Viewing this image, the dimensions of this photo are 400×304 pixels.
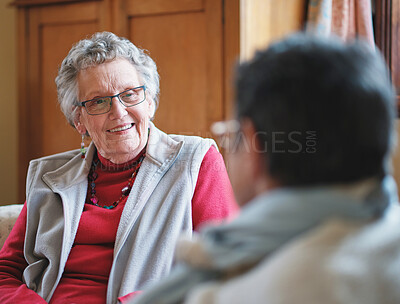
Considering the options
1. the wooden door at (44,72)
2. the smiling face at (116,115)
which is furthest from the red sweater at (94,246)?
the wooden door at (44,72)

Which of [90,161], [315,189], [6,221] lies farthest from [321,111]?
[6,221]

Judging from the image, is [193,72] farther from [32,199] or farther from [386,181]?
[386,181]

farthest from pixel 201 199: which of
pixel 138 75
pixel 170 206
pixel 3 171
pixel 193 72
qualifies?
pixel 3 171

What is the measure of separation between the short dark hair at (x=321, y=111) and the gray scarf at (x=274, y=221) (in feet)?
0.07

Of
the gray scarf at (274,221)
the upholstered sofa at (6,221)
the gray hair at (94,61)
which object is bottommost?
the upholstered sofa at (6,221)

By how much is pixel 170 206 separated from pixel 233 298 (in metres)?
0.85

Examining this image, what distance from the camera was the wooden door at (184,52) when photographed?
7.68 ft

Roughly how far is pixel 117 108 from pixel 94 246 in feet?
1.40

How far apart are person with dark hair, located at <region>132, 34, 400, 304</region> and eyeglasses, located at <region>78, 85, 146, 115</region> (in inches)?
38.5

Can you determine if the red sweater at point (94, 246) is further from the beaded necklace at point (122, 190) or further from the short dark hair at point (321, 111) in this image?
the short dark hair at point (321, 111)

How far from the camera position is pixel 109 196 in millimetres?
1501

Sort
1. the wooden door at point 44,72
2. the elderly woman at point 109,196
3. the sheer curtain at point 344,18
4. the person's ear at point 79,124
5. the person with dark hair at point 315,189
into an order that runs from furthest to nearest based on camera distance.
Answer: the wooden door at point 44,72, the sheer curtain at point 344,18, the person's ear at point 79,124, the elderly woman at point 109,196, the person with dark hair at point 315,189

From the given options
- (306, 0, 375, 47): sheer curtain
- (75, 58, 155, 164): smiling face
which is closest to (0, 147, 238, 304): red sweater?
(75, 58, 155, 164): smiling face

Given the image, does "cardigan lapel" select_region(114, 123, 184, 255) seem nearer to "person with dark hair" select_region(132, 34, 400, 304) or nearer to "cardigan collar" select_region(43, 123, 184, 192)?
"cardigan collar" select_region(43, 123, 184, 192)
